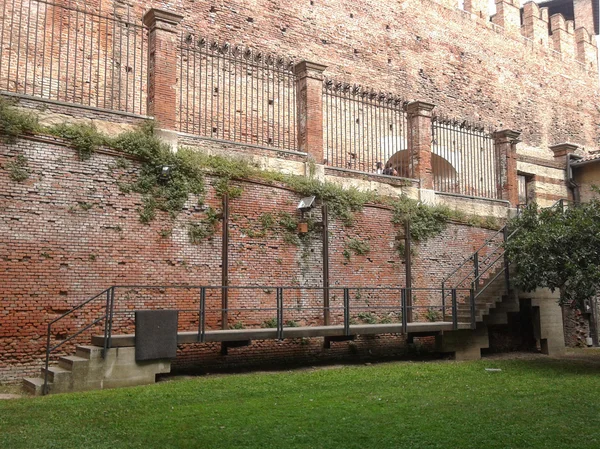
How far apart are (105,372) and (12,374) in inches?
60.6

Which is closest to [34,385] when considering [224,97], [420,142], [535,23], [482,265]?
Result: [224,97]

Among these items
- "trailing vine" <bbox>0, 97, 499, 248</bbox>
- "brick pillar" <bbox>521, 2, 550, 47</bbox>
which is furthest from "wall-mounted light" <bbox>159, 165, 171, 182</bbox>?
"brick pillar" <bbox>521, 2, 550, 47</bbox>

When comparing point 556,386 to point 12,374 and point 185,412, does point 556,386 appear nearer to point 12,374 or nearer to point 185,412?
point 185,412

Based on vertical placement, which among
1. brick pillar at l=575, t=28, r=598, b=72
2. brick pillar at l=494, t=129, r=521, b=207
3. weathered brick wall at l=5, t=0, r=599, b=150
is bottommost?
brick pillar at l=494, t=129, r=521, b=207

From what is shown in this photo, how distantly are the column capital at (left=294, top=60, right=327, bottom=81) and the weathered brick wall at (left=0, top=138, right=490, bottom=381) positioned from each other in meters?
3.04

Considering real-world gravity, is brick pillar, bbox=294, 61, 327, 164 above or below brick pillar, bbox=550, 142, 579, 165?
below

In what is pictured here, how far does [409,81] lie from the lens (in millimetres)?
23125

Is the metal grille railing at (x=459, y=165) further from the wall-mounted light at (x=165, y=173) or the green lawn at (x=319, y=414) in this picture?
the wall-mounted light at (x=165, y=173)

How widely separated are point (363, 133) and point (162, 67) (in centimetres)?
599

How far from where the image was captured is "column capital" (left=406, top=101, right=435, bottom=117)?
16.4m

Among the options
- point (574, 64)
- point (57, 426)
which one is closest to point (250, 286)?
point (57, 426)

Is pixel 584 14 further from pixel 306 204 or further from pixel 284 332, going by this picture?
pixel 284 332

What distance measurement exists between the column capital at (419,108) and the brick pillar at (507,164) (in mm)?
2820

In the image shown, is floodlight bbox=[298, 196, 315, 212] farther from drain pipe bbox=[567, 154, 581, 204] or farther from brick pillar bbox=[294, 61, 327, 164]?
drain pipe bbox=[567, 154, 581, 204]
